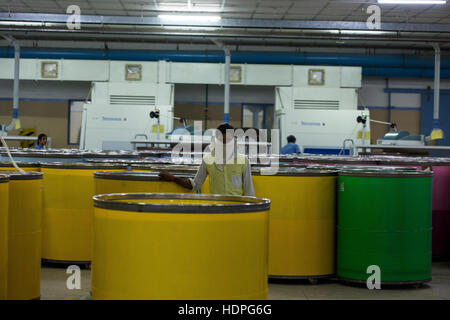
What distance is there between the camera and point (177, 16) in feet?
46.3

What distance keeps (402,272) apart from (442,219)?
1833mm

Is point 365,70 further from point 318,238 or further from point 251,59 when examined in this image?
point 318,238

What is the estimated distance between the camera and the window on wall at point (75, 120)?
60.2 feet

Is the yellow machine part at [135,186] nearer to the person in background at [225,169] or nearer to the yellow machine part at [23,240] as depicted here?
the person in background at [225,169]

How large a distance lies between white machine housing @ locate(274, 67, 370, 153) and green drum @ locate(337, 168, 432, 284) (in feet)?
32.4

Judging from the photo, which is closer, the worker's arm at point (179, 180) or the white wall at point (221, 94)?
the worker's arm at point (179, 180)

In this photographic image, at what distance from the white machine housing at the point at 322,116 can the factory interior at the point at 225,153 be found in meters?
0.04

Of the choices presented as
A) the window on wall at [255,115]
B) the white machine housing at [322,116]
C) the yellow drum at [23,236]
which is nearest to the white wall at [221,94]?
the window on wall at [255,115]

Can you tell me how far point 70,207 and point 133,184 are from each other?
1.23m

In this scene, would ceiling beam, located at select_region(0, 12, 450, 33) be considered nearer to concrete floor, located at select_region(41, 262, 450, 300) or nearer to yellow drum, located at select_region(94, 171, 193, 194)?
concrete floor, located at select_region(41, 262, 450, 300)

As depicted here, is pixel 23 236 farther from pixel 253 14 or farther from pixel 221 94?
pixel 221 94

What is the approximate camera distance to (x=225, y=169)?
16.2 feet

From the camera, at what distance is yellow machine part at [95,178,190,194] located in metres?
4.76
